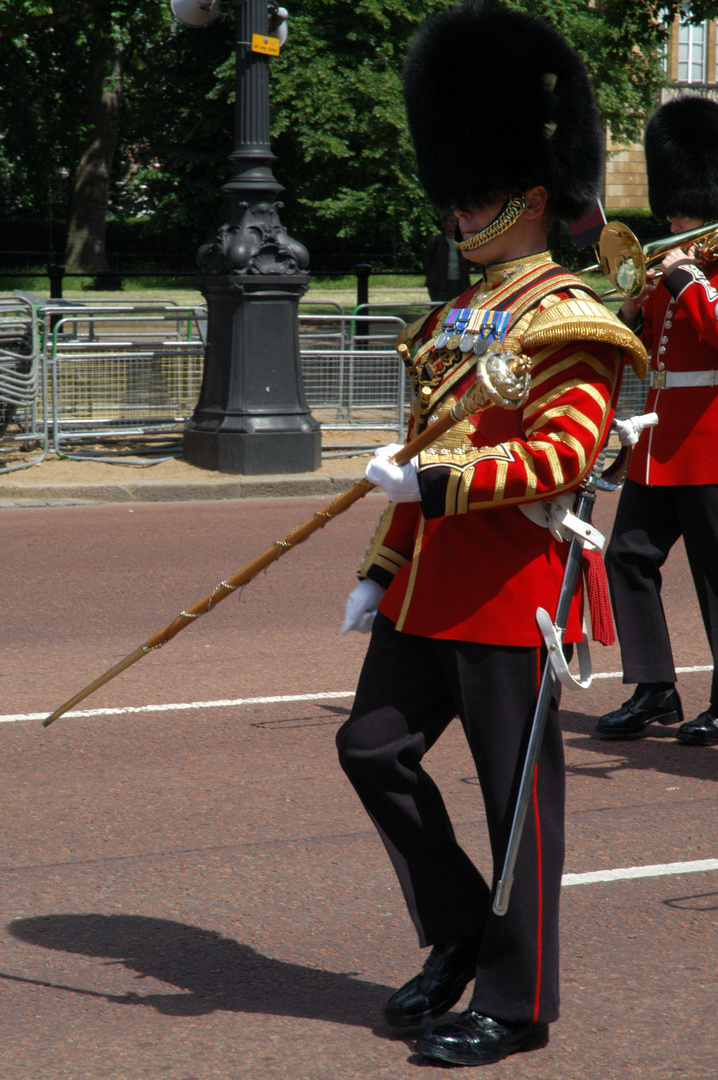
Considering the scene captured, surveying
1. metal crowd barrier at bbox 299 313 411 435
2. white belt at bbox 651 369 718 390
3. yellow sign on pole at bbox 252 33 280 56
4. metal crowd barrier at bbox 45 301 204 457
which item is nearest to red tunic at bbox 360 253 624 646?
white belt at bbox 651 369 718 390

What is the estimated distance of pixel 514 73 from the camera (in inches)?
115

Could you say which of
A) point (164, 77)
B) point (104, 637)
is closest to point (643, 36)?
point (104, 637)

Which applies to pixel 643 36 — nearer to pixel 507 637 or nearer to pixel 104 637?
pixel 104 637

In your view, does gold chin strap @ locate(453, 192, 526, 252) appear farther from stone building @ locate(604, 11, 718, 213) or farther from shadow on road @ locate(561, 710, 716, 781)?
stone building @ locate(604, 11, 718, 213)

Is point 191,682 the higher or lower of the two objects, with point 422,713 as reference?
lower

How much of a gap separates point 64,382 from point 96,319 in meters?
0.64

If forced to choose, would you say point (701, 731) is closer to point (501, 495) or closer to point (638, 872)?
point (638, 872)

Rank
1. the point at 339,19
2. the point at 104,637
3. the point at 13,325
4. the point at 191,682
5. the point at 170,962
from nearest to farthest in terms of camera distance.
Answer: the point at 170,962 → the point at 191,682 → the point at 104,637 → the point at 13,325 → the point at 339,19

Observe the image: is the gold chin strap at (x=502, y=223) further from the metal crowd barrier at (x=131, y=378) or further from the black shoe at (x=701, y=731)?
the metal crowd barrier at (x=131, y=378)

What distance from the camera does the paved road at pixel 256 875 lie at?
2934mm

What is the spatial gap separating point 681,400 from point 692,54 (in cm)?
4101

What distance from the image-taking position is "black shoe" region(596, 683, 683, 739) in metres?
5.11

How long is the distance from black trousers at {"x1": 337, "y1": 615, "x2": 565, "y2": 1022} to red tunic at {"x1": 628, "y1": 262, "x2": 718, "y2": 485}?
231 cm

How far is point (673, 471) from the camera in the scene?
195 inches
